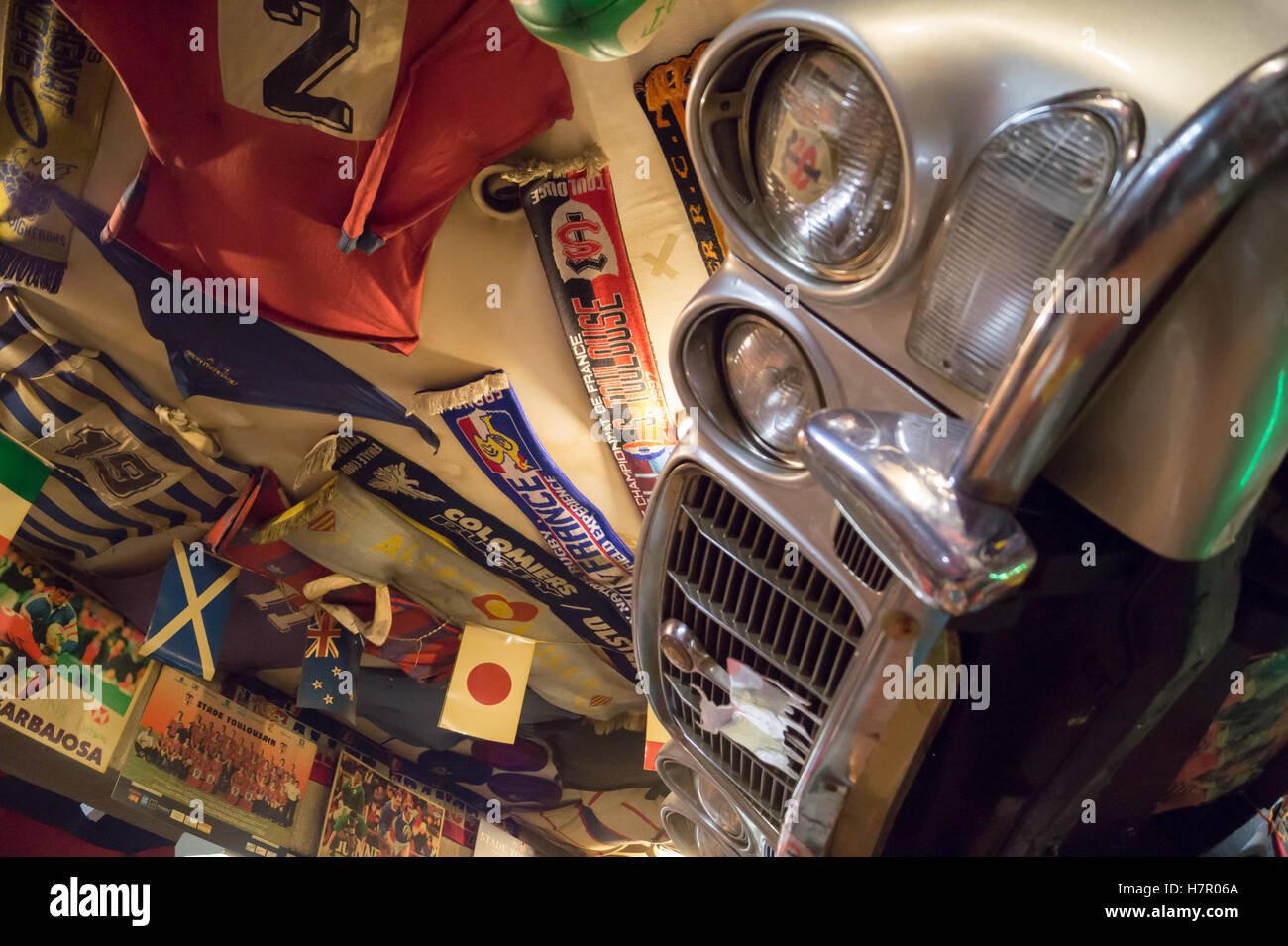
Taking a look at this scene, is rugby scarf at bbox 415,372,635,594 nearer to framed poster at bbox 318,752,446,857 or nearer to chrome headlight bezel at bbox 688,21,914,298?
chrome headlight bezel at bbox 688,21,914,298

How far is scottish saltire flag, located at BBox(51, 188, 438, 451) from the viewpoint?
2.09 m

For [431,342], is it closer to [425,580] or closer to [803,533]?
[425,580]

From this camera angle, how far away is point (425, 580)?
10.6ft

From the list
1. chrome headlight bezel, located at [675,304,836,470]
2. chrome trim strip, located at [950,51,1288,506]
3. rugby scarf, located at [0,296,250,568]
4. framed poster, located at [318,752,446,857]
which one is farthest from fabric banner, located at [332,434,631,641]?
chrome trim strip, located at [950,51,1288,506]

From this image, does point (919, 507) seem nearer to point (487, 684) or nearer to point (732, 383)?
point (732, 383)

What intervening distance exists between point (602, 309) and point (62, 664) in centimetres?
272

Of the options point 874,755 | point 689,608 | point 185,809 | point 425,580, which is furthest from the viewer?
point 185,809

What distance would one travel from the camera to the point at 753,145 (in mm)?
952

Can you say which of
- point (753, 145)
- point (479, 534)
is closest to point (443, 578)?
point (479, 534)

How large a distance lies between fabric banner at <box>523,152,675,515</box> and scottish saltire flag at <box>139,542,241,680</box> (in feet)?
5.58

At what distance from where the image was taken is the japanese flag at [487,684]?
10.4 ft

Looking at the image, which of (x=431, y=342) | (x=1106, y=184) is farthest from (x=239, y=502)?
(x=1106, y=184)

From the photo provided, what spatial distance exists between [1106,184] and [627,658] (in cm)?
316
